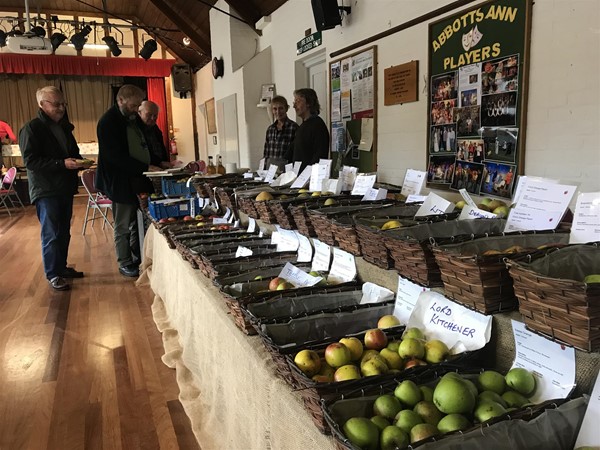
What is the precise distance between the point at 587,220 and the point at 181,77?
1100cm

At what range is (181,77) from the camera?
11.1m

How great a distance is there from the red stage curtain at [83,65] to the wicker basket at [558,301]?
11505 millimetres

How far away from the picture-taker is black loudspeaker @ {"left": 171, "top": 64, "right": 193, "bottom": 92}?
11.1 meters

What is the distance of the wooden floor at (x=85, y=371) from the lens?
213 centimetres

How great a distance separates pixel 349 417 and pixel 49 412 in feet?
6.12

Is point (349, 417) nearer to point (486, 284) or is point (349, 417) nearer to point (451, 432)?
point (451, 432)

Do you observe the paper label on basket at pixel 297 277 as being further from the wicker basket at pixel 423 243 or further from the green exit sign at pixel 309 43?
the green exit sign at pixel 309 43

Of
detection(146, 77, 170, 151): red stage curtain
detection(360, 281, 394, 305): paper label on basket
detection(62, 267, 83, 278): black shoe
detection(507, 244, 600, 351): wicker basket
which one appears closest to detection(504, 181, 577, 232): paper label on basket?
detection(507, 244, 600, 351): wicker basket

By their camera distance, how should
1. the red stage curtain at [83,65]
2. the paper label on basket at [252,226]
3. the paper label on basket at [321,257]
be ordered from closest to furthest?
the paper label on basket at [321,257] → the paper label on basket at [252,226] → the red stage curtain at [83,65]

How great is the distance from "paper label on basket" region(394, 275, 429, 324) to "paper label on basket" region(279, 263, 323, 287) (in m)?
0.40

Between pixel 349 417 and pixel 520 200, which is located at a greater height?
pixel 520 200

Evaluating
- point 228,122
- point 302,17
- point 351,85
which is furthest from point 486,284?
point 228,122

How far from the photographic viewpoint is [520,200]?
1425mm

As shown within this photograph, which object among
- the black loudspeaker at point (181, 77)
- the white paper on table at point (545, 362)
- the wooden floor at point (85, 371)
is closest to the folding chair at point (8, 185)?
the black loudspeaker at point (181, 77)
